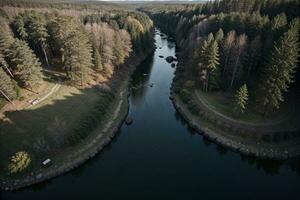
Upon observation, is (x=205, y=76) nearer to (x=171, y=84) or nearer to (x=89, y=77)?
(x=171, y=84)

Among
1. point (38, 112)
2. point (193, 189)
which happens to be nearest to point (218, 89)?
point (193, 189)

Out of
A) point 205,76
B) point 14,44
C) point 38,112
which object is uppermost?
point 14,44

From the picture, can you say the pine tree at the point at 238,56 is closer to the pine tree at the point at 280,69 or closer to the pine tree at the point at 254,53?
the pine tree at the point at 254,53

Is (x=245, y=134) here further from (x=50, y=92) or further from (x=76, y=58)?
(x=50, y=92)

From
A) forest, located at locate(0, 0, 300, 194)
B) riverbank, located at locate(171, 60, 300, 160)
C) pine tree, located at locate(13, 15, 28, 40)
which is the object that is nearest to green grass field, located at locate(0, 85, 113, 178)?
forest, located at locate(0, 0, 300, 194)

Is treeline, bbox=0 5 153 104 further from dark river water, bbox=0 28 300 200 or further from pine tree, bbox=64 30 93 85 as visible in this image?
dark river water, bbox=0 28 300 200

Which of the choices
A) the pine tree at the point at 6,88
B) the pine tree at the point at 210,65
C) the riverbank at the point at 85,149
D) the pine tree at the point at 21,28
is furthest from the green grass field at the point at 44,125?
the pine tree at the point at 210,65
